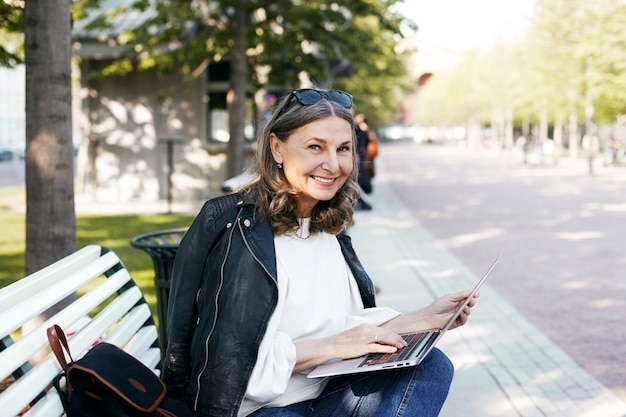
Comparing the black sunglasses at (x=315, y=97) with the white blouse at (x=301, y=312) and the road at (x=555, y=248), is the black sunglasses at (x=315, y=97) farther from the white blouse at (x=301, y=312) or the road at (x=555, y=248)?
the road at (x=555, y=248)

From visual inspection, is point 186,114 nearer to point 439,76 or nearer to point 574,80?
point 574,80

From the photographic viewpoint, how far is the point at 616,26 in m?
29.2

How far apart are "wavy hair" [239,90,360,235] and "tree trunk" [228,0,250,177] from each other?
36.9ft

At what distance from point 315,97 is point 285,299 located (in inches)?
25.4

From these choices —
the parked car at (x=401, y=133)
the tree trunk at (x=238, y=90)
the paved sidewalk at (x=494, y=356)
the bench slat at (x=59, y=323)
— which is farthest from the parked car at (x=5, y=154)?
the parked car at (x=401, y=133)

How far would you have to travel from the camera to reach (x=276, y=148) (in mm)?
2695

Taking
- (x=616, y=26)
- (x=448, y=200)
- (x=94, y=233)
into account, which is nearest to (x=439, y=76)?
(x=616, y=26)

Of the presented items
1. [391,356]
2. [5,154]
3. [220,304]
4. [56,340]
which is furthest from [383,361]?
[5,154]

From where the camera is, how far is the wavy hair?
2.60 metres

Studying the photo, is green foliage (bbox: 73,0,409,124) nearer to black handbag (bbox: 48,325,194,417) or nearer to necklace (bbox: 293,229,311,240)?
necklace (bbox: 293,229,311,240)

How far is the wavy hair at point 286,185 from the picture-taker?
2.60 metres

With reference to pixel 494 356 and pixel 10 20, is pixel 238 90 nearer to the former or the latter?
pixel 10 20

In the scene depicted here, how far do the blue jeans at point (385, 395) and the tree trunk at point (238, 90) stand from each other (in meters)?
11.4

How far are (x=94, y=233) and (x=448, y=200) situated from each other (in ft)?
33.2
